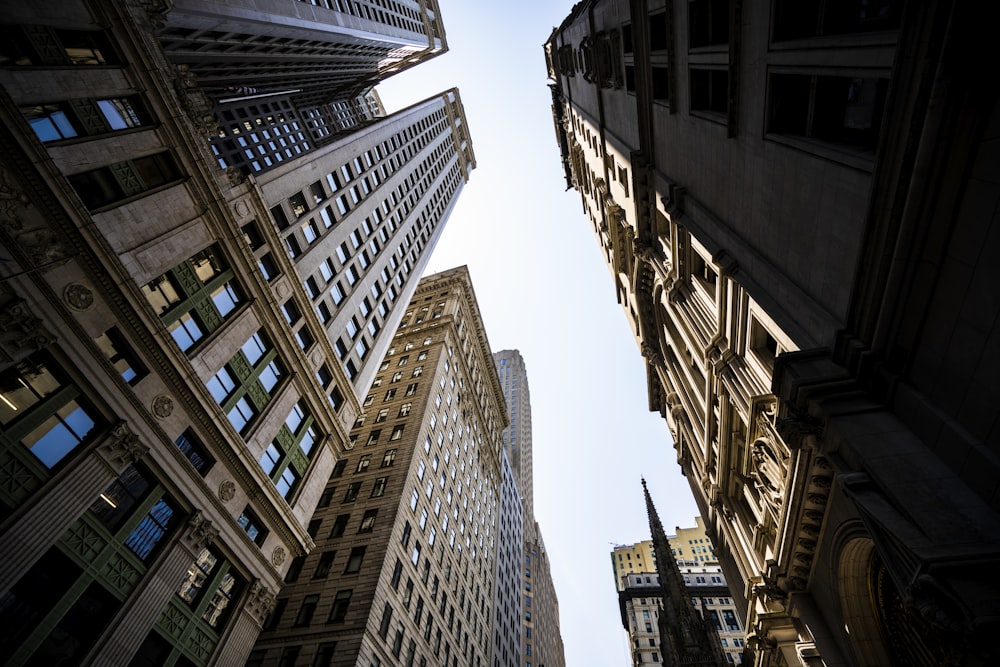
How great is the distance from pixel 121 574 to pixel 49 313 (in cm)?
1010

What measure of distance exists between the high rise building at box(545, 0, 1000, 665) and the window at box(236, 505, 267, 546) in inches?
974

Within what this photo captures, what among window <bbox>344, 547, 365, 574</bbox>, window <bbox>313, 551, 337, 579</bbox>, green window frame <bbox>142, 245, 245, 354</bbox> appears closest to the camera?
green window frame <bbox>142, 245, 245, 354</bbox>

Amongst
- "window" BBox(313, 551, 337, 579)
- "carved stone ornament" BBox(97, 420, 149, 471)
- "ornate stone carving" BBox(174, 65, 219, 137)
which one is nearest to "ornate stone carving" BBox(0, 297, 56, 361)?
"carved stone ornament" BBox(97, 420, 149, 471)

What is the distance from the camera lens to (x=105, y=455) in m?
17.5

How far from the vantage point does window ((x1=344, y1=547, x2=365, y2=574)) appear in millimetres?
36312

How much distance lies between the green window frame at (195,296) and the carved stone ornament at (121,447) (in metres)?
4.57

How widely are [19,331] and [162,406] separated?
5.85m

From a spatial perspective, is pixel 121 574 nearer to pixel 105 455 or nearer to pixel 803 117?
pixel 105 455

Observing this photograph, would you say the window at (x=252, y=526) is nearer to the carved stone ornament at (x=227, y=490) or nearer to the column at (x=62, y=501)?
the carved stone ornament at (x=227, y=490)

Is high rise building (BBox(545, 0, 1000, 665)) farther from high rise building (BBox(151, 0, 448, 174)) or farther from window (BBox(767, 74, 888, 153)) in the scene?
high rise building (BBox(151, 0, 448, 174))

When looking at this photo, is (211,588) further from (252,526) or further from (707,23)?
(707,23)

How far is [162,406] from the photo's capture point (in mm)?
20031

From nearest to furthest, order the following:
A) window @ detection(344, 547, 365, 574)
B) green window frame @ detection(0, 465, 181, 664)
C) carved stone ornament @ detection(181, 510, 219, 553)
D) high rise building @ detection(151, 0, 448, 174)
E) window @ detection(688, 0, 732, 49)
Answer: green window frame @ detection(0, 465, 181, 664), window @ detection(688, 0, 732, 49), carved stone ornament @ detection(181, 510, 219, 553), high rise building @ detection(151, 0, 448, 174), window @ detection(344, 547, 365, 574)

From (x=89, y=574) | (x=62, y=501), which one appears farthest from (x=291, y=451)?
(x=62, y=501)
